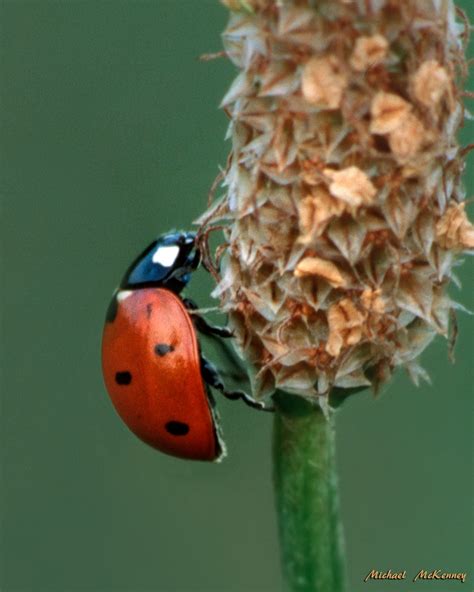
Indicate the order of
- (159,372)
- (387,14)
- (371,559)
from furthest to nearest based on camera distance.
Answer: (371,559)
(159,372)
(387,14)

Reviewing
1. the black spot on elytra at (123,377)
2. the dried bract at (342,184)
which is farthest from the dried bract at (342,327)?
the black spot on elytra at (123,377)

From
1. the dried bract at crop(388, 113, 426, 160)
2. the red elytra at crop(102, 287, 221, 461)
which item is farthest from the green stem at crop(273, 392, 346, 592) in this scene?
the dried bract at crop(388, 113, 426, 160)

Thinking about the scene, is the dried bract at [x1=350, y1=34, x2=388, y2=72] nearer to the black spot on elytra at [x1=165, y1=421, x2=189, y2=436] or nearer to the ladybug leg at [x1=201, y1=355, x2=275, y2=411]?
the ladybug leg at [x1=201, y1=355, x2=275, y2=411]

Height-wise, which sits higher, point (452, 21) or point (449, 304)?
point (452, 21)

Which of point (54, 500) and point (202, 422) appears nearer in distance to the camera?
point (202, 422)

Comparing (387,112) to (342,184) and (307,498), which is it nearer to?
(342,184)

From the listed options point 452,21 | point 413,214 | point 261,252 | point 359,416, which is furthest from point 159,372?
point 359,416

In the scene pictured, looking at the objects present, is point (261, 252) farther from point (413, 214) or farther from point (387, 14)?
point (387, 14)

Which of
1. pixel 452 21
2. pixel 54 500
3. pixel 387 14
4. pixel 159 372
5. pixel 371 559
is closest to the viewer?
pixel 387 14
